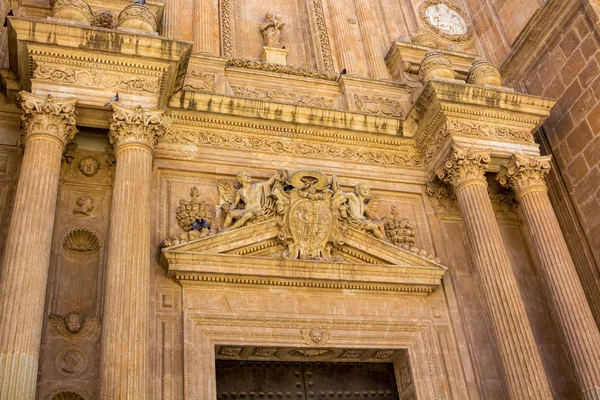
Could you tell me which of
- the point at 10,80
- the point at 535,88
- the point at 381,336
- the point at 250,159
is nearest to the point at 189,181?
the point at 250,159

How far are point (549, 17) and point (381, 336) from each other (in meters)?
7.33

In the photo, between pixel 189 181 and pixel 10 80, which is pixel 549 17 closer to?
pixel 189 181

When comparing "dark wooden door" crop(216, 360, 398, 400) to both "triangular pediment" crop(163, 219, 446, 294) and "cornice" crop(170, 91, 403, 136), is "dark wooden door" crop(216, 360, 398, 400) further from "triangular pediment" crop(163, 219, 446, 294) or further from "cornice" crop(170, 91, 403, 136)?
"cornice" crop(170, 91, 403, 136)

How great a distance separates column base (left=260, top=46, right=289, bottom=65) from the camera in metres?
12.4

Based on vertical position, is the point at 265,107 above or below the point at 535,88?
below

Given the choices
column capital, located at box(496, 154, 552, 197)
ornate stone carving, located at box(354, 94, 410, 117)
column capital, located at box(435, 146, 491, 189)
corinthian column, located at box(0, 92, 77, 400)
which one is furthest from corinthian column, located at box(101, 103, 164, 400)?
column capital, located at box(496, 154, 552, 197)

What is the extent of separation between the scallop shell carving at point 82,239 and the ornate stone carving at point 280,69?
4.15 meters

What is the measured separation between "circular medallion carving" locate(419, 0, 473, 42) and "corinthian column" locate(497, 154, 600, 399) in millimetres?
4893

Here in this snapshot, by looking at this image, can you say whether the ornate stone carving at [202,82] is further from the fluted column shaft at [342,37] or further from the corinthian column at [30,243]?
the fluted column shaft at [342,37]

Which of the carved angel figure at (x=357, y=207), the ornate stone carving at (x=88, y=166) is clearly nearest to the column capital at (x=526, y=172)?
the carved angel figure at (x=357, y=207)

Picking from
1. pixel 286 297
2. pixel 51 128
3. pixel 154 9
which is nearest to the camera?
pixel 51 128

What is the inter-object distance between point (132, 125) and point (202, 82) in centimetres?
248

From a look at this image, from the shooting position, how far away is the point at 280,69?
12016 millimetres

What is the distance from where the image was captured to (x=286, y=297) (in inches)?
369
